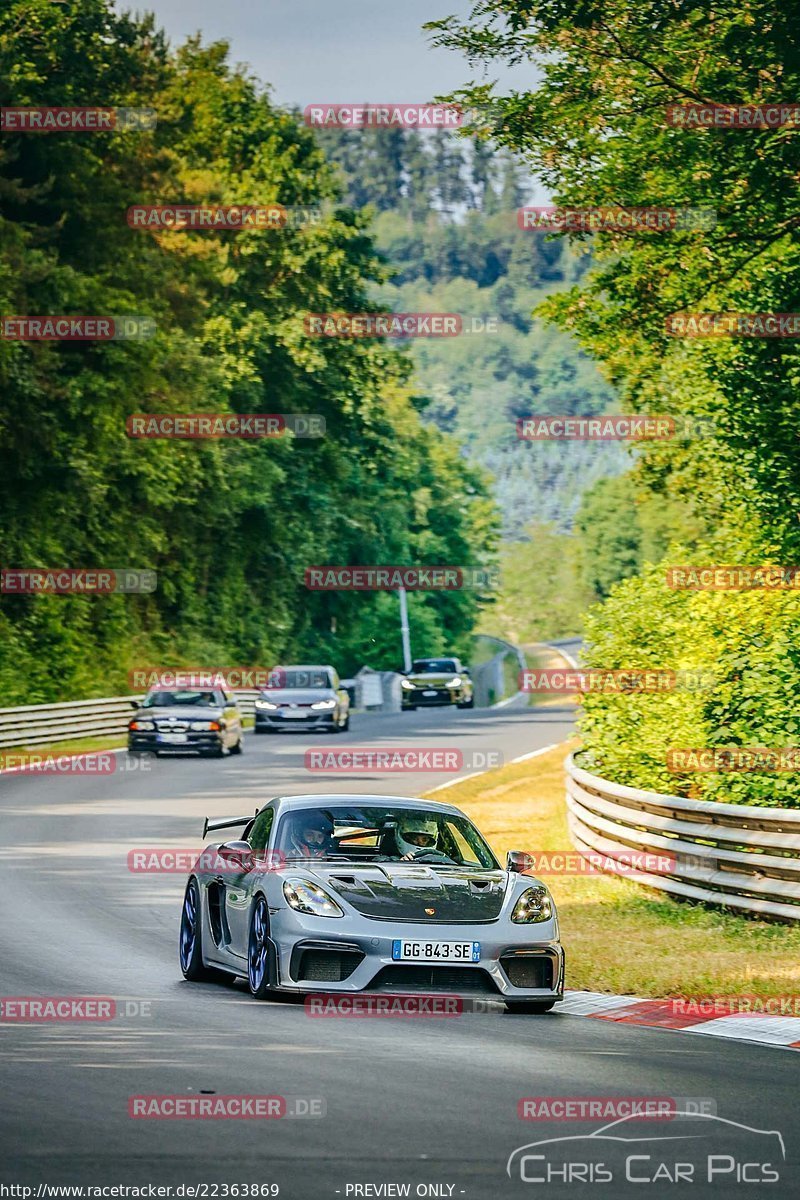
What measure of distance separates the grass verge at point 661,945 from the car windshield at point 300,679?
92.2ft

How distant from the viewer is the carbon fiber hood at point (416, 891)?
11.4 metres

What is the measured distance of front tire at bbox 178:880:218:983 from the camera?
43.1ft

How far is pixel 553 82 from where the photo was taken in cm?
2764

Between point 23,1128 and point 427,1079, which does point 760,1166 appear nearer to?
point 427,1079

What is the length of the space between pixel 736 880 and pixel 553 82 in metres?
15.0

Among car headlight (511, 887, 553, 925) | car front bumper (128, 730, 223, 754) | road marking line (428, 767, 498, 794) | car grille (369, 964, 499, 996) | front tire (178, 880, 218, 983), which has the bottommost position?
road marking line (428, 767, 498, 794)

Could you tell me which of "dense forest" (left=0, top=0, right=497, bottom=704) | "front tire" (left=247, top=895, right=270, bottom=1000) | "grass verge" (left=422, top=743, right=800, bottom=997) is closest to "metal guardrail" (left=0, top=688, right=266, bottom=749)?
"dense forest" (left=0, top=0, right=497, bottom=704)

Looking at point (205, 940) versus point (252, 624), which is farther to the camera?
point (252, 624)

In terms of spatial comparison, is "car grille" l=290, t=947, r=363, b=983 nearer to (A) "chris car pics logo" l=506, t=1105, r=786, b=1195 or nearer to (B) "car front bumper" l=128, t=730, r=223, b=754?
(A) "chris car pics logo" l=506, t=1105, r=786, b=1195

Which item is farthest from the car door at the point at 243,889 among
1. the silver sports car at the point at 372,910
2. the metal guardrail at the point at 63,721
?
the metal guardrail at the point at 63,721

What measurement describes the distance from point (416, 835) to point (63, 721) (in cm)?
3117

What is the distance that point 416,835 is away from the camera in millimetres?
12938

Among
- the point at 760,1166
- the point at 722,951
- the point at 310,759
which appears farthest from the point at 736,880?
the point at 310,759

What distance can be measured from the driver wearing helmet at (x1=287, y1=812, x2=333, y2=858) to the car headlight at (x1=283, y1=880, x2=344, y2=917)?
1.94ft
